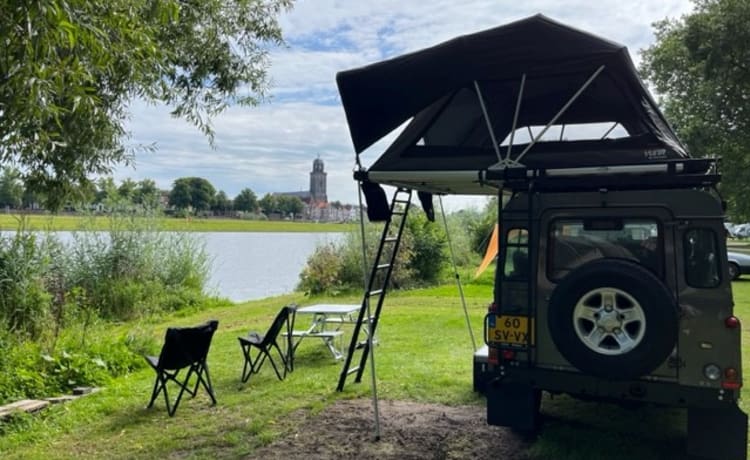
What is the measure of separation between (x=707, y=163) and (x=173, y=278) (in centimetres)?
1236

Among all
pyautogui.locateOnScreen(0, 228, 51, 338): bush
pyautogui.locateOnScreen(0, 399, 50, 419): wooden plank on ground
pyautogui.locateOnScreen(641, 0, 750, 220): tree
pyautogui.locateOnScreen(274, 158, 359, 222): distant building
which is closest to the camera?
pyautogui.locateOnScreen(0, 399, 50, 419): wooden plank on ground

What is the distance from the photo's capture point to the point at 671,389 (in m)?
3.36

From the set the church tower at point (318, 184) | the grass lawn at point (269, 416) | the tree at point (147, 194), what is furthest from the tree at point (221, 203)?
the grass lawn at point (269, 416)

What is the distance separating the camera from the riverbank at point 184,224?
26.8ft

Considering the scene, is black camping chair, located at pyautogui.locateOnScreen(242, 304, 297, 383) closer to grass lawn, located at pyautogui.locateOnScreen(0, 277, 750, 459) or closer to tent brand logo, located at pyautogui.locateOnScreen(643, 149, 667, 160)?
grass lawn, located at pyautogui.locateOnScreen(0, 277, 750, 459)

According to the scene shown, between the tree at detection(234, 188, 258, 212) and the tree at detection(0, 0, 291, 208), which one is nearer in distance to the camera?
the tree at detection(0, 0, 291, 208)

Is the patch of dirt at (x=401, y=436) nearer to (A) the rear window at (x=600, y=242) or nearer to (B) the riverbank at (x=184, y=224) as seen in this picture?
(A) the rear window at (x=600, y=242)

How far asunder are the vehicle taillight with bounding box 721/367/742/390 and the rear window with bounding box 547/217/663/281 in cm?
65

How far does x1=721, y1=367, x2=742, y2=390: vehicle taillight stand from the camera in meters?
3.24

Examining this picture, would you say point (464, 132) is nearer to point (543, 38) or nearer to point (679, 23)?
point (543, 38)

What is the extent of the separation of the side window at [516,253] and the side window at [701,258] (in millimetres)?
964

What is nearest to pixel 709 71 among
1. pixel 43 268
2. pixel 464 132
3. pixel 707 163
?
pixel 464 132

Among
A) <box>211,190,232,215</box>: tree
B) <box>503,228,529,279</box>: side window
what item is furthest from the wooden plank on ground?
<box>211,190,232,215</box>: tree

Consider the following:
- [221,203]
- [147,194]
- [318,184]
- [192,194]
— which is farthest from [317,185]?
[147,194]
